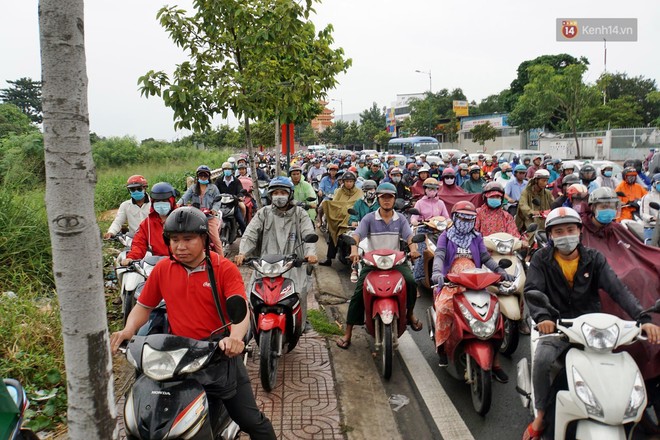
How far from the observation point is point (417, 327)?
17.2ft

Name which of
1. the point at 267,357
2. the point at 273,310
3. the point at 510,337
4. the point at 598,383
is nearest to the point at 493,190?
the point at 510,337

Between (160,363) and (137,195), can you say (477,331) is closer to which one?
(160,363)

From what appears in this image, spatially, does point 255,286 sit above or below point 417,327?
above

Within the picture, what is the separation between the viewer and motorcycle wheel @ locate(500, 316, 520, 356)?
16.2 feet

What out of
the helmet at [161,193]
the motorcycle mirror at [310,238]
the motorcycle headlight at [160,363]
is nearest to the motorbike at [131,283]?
the helmet at [161,193]

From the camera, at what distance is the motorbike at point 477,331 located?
3.93m

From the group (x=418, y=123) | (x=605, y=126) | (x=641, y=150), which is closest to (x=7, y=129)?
(x=641, y=150)

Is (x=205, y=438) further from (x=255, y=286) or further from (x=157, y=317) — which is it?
(x=255, y=286)

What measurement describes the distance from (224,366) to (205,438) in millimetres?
398

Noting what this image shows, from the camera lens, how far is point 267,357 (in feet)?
13.9

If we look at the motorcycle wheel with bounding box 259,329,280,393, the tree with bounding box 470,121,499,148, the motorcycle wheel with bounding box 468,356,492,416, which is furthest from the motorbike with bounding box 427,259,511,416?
the tree with bounding box 470,121,499,148

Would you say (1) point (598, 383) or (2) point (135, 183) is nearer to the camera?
(1) point (598, 383)

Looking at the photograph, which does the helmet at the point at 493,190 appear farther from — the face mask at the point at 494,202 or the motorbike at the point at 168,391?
the motorbike at the point at 168,391

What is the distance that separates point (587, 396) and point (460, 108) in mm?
66608
